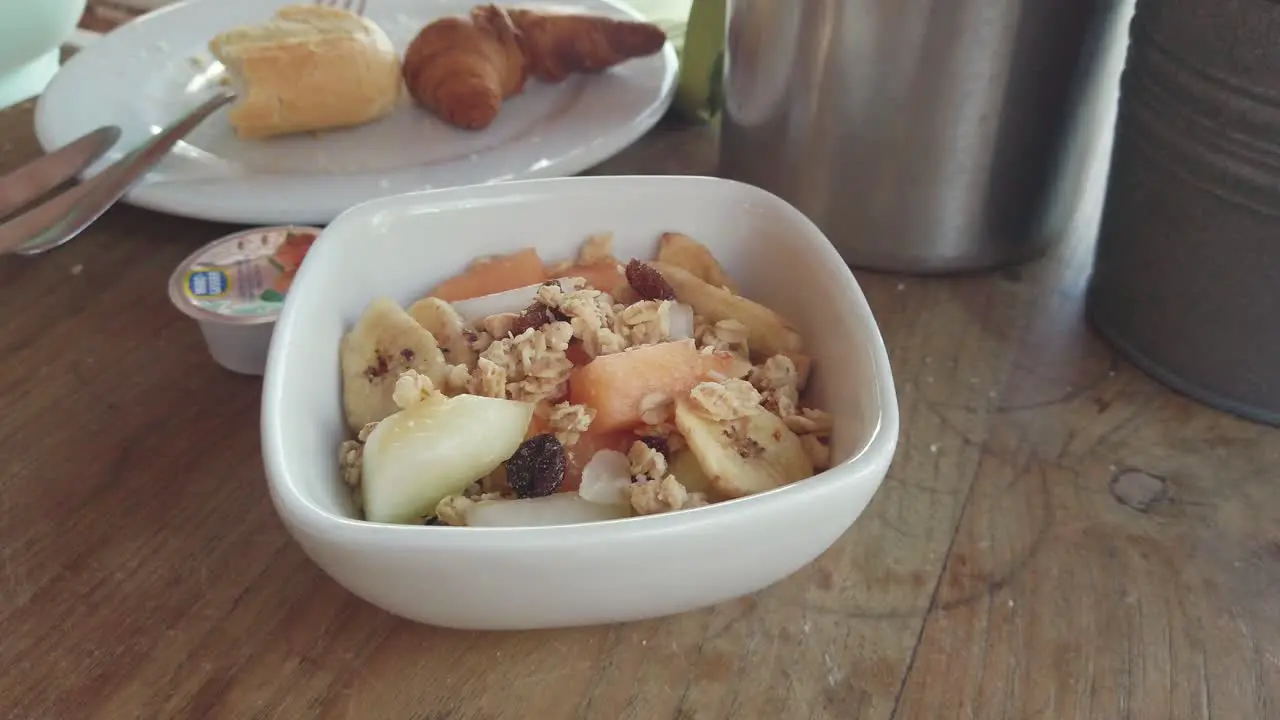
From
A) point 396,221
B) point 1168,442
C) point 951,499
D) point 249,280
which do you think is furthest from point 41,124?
point 1168,442

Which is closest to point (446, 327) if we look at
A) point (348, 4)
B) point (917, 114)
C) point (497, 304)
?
point (497, 304)

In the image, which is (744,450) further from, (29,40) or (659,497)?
(29,40)

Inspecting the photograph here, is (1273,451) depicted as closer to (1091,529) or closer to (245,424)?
(1091,529)

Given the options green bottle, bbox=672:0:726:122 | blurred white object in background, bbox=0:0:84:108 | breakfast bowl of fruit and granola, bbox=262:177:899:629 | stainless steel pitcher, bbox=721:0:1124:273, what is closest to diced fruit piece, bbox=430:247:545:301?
breakfast bowl of fruit and granola, bbox=262:177:899:629

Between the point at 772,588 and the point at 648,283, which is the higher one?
the point at 648,283

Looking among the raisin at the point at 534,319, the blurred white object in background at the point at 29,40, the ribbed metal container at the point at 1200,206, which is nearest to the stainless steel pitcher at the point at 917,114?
the ribbed metal container at the point at 1200,206
